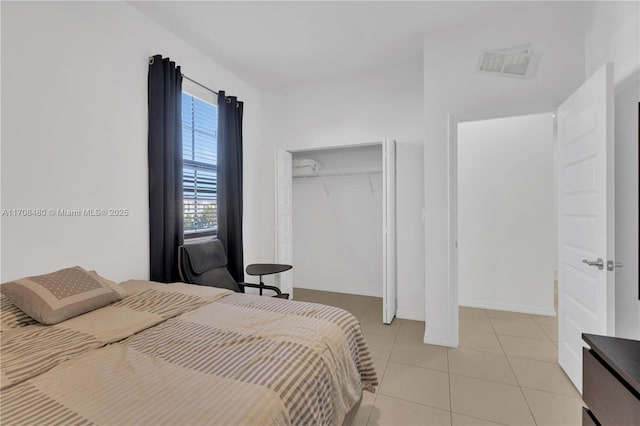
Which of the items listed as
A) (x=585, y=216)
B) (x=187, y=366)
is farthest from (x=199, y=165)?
(x=585, y=216)

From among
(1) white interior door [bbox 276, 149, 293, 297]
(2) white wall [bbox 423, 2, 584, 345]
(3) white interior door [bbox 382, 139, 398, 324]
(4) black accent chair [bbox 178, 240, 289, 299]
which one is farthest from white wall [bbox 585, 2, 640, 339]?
(1) white interior door [bbox 276, 149, 293, 297]

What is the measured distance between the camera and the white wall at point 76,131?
1.74 metres

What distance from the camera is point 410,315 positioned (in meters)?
3.37

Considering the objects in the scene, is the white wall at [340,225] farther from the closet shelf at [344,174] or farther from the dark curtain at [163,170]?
the dark curtain at [163,170]

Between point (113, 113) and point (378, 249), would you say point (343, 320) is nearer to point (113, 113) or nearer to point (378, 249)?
point (113, 113)

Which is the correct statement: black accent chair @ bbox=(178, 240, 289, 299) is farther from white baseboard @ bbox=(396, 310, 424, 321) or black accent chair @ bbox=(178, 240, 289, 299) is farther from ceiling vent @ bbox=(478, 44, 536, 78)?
ceiling vent @ bbox=(478, 44, 536, 78)

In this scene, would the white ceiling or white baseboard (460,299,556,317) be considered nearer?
the white ceiling

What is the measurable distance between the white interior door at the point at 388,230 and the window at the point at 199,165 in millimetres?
1952

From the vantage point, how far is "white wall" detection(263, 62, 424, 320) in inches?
132

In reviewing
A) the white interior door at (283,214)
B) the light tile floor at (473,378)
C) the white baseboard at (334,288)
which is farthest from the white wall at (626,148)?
the white interior door at (283,214)

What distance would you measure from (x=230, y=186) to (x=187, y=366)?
2.53 meters

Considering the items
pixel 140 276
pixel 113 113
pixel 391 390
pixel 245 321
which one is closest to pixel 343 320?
pixel 245 321

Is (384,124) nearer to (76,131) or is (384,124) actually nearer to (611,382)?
(76,131)

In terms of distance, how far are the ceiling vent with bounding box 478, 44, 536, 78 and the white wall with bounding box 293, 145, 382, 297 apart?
62.6 inches
